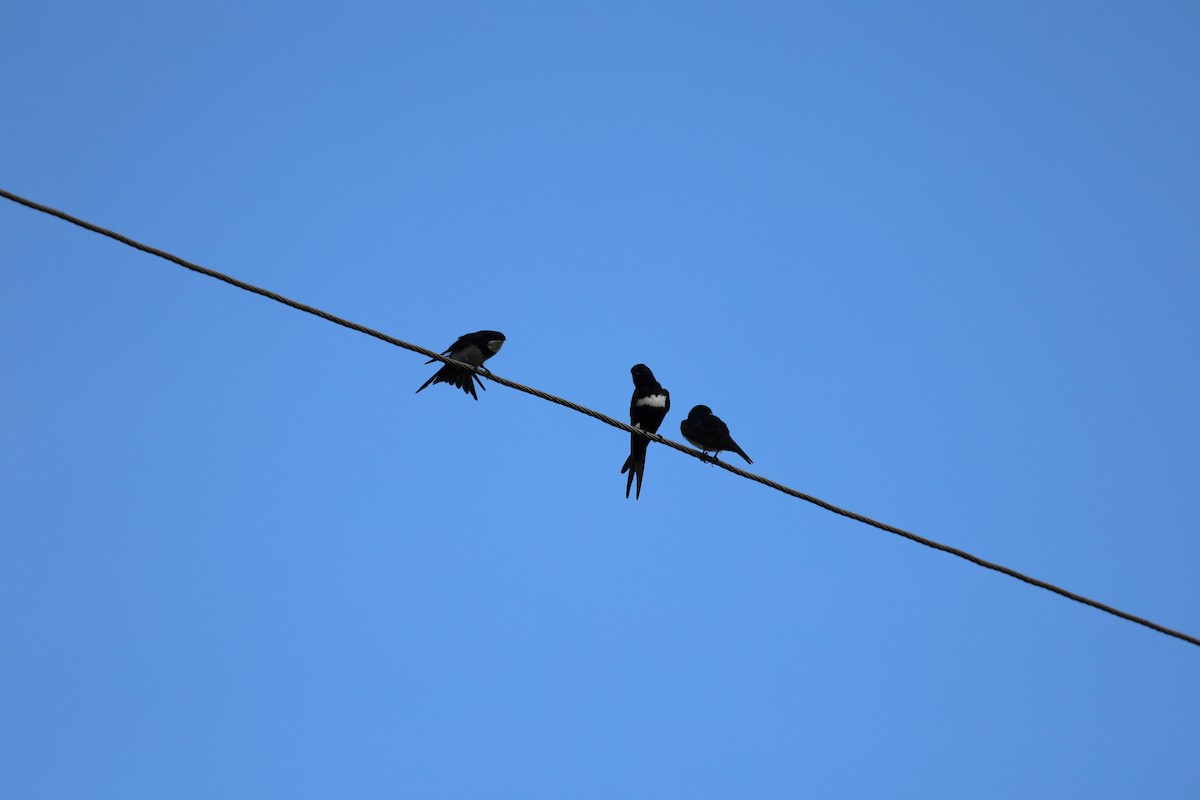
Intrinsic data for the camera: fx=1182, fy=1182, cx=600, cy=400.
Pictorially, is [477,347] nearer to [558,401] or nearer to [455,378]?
[455,378]

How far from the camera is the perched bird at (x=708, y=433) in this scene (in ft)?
28.2

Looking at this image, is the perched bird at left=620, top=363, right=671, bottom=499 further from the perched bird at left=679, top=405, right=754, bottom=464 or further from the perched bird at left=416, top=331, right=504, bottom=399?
the perched bird at left=416, top=331, right=504, bottom=399

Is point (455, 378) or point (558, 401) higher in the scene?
point (455, 378)

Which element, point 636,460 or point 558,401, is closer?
point 558,401

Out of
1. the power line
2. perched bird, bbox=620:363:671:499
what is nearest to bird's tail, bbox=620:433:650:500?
perched bird, bbox=620:363:671:499

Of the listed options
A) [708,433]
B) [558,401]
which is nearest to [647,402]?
[708,433]

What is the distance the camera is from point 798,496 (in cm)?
455

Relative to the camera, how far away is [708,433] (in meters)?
8.78

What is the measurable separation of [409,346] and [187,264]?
913 millimetres

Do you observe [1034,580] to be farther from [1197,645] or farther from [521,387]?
[521,387]

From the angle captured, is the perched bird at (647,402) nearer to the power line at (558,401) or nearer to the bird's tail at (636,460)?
the bird's tail at (636,460)

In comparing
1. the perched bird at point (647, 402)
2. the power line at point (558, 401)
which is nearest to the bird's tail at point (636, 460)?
the perched bird at point (647, 402)

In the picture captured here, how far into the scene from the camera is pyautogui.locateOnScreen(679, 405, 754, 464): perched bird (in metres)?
8.59

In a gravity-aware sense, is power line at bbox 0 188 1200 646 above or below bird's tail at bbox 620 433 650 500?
below
